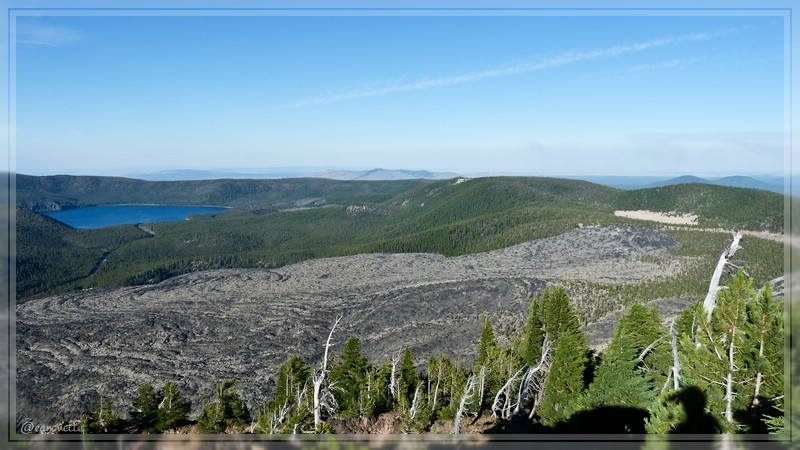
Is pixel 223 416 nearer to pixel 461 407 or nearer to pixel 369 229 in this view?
pixel 461 407

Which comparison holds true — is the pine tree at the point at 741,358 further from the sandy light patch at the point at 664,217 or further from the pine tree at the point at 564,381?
the sandy light patch at the point at 664,217

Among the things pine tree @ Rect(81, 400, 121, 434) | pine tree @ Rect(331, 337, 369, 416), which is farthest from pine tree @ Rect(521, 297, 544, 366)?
pine tree @ Rect(81, 400, 121, 434)

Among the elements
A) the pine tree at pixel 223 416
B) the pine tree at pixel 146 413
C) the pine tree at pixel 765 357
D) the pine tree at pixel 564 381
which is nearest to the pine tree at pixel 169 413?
the pine tree at pixel 146 413

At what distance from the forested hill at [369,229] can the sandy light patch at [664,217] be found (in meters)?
2.02

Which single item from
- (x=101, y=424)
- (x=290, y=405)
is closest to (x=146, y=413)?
(x=101, y=424)

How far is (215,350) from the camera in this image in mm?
36469

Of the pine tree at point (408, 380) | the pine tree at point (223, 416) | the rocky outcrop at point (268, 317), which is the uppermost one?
the pine tree at point (408, 380)

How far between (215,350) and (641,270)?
43.5 m

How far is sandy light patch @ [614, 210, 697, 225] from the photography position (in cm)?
8256

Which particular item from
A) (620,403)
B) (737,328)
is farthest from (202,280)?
(737,328)

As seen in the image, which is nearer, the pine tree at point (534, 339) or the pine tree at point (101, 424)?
the pine tree at point (101, 424)

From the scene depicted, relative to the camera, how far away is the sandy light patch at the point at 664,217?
271 feet

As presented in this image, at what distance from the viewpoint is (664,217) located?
90250 millimetres

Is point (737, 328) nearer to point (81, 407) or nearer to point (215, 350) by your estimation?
point (81, 407)
